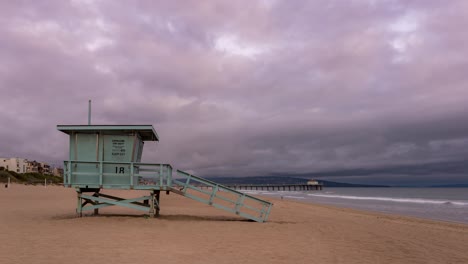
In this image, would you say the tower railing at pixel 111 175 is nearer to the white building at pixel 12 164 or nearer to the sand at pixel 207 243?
the sand at pixel 207 243

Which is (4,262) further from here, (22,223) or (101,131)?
(101,131)

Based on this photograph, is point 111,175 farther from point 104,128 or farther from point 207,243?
point 207,243

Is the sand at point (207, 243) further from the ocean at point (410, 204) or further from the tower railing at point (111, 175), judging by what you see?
the ocean at point (410, 204)

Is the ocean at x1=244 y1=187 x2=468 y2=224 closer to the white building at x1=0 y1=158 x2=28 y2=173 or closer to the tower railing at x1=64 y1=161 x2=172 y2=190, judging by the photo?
the tower railing at x1=64 y1=161 x2=172 y2=190

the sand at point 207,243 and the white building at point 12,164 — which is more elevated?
the white building at point 12,164

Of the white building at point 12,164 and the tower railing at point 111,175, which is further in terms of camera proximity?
the white building at point 12,164

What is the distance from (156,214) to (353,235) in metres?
7.83

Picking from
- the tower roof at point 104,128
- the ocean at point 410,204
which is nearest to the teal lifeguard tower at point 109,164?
the tower roof at point 104,128

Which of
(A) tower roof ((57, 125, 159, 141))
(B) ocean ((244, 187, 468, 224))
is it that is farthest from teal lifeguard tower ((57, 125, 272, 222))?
(B) ocean ((244, 187, 468, 224))

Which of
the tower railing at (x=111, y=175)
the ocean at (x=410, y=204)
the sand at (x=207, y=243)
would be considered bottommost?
the ocean at (x=410, y=204)

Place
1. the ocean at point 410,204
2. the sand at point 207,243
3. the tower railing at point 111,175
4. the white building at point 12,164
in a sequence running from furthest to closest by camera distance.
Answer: the white building at point 12,164 < the ocean at point 410,204 < the tower railing at point 111,175 < the sand at point 207,243

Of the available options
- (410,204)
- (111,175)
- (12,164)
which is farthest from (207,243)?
(12,164)

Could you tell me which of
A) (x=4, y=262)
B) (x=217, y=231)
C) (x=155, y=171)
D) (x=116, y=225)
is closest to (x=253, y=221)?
(x=217, y=231)

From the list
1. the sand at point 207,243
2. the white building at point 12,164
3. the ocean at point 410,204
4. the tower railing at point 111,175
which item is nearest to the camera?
the sand at point 207,243
